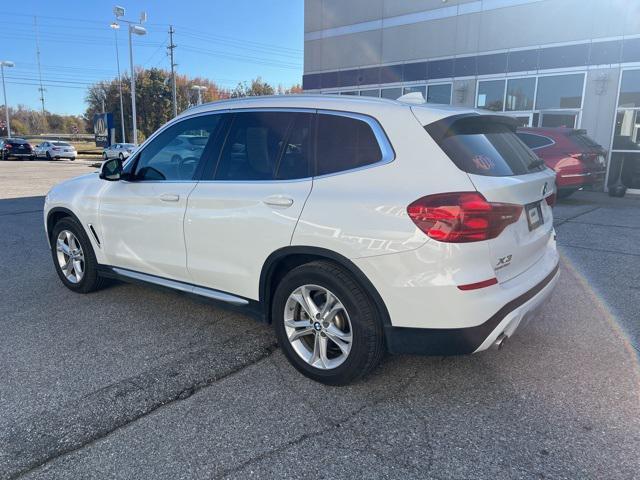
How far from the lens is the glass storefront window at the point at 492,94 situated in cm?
1603

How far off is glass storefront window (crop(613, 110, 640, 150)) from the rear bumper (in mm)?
13640

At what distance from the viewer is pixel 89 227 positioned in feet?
15.1

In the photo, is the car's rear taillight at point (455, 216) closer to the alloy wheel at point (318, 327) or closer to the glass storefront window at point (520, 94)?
the alloy wheel at point (318, 327)

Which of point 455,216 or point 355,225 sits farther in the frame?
point 355,225

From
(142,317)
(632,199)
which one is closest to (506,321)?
(142,317)

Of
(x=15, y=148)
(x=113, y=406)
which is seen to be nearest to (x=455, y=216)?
(x=113, y=406)

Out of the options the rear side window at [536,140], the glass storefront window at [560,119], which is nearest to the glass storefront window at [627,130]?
the glass storefront window at [560,119]

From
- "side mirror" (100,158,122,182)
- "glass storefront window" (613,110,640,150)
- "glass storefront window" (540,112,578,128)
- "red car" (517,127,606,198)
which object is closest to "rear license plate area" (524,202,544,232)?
"side mirror" (100,158,122,182)

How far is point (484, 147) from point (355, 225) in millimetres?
960

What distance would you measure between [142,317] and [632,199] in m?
13.0

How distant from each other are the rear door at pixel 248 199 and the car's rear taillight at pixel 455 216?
78cm

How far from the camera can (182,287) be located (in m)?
3.86

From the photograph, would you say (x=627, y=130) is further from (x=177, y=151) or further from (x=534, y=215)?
(x=177, y=151)

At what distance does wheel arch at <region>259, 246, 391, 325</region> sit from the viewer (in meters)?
2.80
